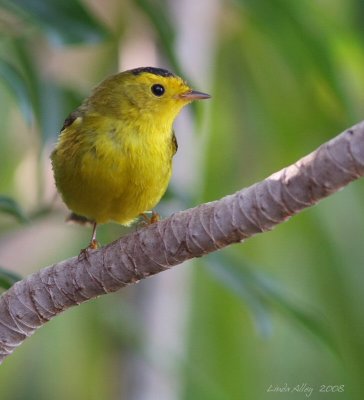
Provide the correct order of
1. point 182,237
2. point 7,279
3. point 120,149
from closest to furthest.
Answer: point 182,237, point 7,279, point 120,149

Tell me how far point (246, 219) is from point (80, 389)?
358 cm

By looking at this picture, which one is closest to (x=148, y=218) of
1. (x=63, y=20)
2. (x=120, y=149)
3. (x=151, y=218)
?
(x=151, y=218)

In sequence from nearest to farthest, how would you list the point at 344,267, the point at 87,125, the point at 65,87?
the point at 87,125, the point at 65,87, the point at 344,267

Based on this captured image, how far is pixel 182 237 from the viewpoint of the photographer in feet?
8.82

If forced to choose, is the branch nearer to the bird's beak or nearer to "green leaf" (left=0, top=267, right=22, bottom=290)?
"green leaf" (left=0, top=267, right=22, bottom=290)

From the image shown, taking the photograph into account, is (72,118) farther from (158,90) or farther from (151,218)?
(151,218)

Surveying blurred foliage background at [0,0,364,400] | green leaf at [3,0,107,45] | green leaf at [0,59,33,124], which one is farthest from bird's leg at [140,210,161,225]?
green leaf at [3,0,107,45]

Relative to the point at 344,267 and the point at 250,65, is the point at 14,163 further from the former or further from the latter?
the point at 344,267

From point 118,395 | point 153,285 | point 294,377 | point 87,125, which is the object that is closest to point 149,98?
point 87,125

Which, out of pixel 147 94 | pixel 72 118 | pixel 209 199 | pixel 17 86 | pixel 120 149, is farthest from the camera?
pixel 209 199

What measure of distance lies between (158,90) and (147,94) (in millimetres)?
54

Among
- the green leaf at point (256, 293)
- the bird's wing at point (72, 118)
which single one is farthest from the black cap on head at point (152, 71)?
the green leaf at point (256, 293)

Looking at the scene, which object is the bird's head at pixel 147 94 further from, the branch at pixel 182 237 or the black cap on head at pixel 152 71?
the branch at pixel 182 237

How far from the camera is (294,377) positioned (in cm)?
618
